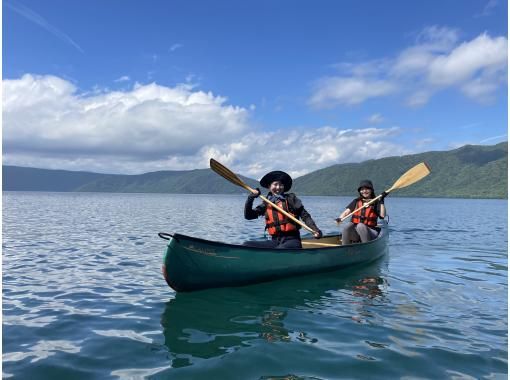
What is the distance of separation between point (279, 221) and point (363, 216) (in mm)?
5256

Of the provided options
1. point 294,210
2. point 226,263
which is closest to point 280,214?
point 294,210

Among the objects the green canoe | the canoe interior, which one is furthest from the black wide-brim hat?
the canoe interior

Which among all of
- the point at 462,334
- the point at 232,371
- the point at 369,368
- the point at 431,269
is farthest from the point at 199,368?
the point at 431,269

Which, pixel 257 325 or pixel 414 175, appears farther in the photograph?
pixel 414 175

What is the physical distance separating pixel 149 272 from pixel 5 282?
3.76 metres

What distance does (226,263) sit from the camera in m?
8.80

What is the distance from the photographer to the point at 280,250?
958 centimetres

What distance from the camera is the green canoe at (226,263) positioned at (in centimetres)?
820

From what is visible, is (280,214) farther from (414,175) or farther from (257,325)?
(414,175)

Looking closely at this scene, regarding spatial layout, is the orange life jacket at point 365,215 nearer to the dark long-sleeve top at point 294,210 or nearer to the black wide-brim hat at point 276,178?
the dark long-sleeve top at point 294,210

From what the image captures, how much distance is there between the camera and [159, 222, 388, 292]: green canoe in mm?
8203

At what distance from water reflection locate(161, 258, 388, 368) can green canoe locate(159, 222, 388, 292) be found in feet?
0.95

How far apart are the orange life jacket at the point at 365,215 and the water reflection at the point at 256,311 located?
3.50m

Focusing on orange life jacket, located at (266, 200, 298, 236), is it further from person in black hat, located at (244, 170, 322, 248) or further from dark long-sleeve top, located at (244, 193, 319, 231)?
dark long-sleeve top, located at (244, 193, 319, 231)
